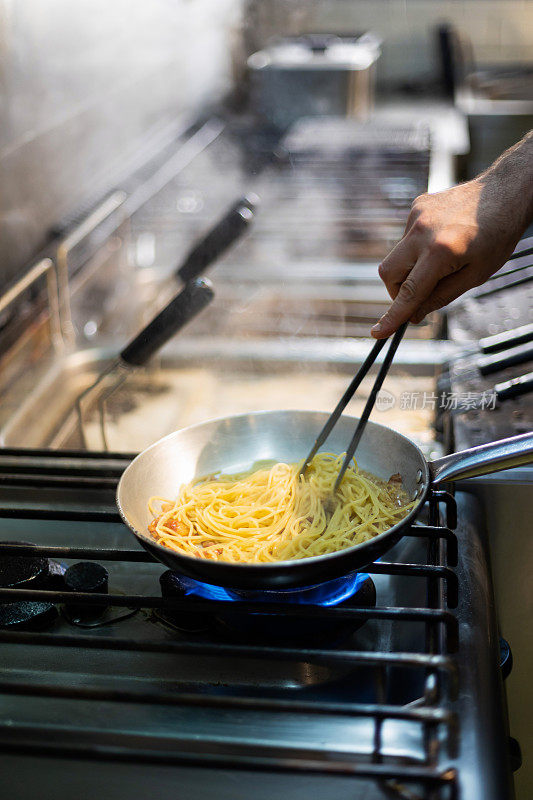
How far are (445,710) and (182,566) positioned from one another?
367 millimetres

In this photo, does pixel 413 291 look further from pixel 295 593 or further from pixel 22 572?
pixel 22 572

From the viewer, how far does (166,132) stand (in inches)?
158

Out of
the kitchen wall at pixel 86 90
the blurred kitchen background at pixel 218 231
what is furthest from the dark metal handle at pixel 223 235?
the kitchen wall at pixel 86 90

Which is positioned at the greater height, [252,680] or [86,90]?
[86,90]

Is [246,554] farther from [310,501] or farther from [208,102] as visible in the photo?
[208,102]

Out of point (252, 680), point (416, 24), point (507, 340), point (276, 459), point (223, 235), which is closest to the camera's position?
point (252, 680)

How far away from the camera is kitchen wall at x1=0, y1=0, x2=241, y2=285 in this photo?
249 centimetres

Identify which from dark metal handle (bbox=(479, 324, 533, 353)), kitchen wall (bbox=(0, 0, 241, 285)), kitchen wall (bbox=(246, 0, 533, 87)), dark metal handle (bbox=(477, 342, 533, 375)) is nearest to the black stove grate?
dark metal handle (bbox=(477, 342, 533, 375))

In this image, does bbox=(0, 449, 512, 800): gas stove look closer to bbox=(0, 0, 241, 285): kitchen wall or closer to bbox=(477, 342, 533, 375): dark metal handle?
bbox=(477, 342, 533, 375): dark metal handle

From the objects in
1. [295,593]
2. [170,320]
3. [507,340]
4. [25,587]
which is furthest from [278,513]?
[507,340]

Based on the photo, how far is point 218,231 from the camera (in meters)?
1.68

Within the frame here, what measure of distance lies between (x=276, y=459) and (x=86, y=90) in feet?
8.42

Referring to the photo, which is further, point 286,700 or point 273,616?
point 273,616

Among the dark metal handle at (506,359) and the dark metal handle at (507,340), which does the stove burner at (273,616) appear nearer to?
the dark metal handle at (506,359)
